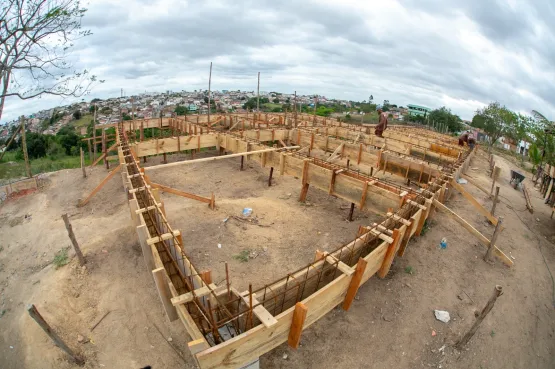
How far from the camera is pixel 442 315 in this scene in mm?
5574

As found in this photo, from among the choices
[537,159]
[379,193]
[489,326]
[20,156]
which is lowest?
[20,156]

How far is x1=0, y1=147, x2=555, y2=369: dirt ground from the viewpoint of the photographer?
16.0 feet

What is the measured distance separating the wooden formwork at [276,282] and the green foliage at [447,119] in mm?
37722

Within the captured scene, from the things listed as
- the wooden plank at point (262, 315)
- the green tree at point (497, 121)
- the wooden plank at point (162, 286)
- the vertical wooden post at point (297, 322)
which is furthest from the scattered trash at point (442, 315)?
the green tree at point (497, 121)

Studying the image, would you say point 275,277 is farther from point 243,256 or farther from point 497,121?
point 497,121

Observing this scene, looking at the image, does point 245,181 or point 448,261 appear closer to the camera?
point 448,261

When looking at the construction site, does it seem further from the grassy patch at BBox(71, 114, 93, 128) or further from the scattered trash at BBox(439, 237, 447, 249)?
the grassy patch at BBox(71, 114, 93, 128)

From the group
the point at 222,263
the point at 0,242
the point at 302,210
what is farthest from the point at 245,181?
the point at 0,242

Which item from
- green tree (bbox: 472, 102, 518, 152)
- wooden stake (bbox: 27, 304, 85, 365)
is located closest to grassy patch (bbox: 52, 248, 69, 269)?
wooden stake (bbox: 27, 304, 85, 365)

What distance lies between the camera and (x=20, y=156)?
915 inches

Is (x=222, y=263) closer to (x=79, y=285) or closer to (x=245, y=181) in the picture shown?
(x=79, y=285)

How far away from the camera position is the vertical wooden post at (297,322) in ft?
11.2

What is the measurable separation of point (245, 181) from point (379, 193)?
6.44m

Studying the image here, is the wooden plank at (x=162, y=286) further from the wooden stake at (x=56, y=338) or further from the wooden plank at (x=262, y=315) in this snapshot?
the wooden stake at (x=56, y=338)
